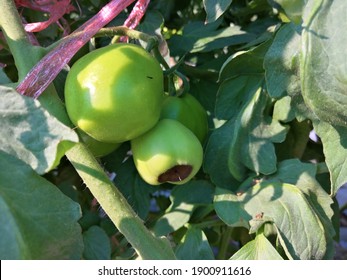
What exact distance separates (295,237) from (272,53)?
254 mm

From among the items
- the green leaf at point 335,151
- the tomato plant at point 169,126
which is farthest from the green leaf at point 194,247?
the green leaf at point 335,151

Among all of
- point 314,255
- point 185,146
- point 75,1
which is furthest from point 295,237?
point 75,1

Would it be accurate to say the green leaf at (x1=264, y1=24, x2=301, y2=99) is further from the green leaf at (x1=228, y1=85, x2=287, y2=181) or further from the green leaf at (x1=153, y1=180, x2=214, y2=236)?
the green leaf at (x1=153, y1=180, x2=214, y2=236)

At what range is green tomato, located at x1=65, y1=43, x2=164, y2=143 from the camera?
659mm

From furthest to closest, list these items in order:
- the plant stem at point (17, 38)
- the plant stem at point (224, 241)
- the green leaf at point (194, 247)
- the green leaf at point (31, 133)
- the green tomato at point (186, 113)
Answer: the plant stem at point (224, 241) < the green leaf at point (194, 247) < the green tomato at point (186, 113) < the plant stem at point (17, 38) < the green leaf at point (31, 133)

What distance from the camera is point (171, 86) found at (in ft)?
2.63

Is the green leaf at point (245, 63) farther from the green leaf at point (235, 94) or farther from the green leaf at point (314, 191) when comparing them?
the green leaf at point (314, 191)

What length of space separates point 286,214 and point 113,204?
267 mm

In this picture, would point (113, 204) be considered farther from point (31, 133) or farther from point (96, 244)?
point (96, 244)

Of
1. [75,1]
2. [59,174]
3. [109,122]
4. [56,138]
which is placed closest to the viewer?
[56,138]

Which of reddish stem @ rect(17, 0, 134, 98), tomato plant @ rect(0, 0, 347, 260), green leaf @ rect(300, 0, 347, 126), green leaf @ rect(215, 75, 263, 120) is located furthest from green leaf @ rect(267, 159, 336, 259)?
reddish stem @ rect(17, 0, 134, 98)

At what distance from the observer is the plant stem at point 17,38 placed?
664 millimetres

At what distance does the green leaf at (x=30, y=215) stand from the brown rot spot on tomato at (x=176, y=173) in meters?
0.14
